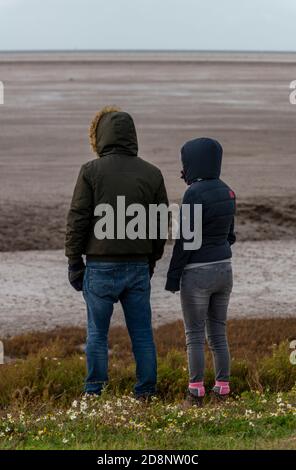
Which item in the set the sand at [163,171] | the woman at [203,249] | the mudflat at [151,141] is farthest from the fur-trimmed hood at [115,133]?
the mudflat at [151,141]

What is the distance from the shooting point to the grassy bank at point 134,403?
5691 mm

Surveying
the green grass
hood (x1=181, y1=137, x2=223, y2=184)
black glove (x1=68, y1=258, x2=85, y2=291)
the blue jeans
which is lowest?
the green grass

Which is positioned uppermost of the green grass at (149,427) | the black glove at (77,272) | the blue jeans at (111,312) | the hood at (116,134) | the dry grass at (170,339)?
the hood at (116,134)

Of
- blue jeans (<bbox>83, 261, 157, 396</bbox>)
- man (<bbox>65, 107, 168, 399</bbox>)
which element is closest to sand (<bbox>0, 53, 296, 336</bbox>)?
blue jeans (<bbox>83, 261, 157, 396</bbox>)

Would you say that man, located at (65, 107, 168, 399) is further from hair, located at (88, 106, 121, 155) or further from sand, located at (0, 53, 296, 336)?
sand, located at (0, 53, 296, 336)

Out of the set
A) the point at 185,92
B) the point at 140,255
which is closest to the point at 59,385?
the point at 140,255

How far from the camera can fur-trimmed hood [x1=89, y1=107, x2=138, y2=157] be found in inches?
258

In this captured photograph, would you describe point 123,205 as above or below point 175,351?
above

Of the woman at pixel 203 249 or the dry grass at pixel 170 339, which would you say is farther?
the dry grass at pixel 170 339

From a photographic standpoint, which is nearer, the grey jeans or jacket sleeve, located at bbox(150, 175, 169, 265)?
the grey jeans

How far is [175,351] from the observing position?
355 inches

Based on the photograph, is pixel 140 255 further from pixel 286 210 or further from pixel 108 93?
pixel 108 93

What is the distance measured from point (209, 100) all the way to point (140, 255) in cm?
3942

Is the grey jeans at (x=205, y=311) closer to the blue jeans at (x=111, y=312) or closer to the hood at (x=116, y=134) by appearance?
the blue jeans at (x=111, y=312)
